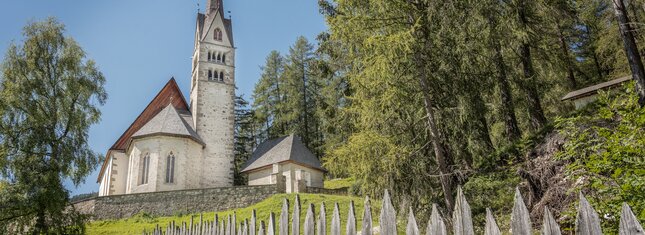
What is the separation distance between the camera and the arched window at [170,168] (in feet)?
92.4

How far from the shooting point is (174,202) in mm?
23938

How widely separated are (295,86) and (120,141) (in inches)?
641

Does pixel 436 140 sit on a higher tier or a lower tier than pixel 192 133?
lower

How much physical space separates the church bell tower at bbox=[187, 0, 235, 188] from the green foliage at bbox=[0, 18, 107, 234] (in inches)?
476

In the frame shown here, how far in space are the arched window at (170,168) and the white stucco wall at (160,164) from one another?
6.8 inches

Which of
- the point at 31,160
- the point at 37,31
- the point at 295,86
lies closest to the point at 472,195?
the point at 31,160

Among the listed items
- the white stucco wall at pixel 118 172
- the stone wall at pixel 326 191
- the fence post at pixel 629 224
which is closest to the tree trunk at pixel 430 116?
the fence post at pixel 629 224

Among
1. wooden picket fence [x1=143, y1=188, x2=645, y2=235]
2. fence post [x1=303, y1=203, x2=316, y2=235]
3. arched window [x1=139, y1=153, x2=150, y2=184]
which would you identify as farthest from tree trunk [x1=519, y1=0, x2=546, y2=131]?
arched window [x1=139, y1=153, x2=150, y2=184]

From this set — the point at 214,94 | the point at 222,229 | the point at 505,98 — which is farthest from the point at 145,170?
the point at 222,229

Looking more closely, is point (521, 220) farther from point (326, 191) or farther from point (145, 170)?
point (145, 170)

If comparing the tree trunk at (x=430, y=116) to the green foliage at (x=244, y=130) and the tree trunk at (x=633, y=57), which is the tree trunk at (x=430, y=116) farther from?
the green foliage at (x=244, y=130)

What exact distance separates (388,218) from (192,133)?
2962cm

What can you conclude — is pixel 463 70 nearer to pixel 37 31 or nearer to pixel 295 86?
pixel 37 31

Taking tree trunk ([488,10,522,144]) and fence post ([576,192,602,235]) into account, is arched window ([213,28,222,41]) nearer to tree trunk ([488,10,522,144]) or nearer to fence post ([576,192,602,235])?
tree trunk ([488,10,522,144])
